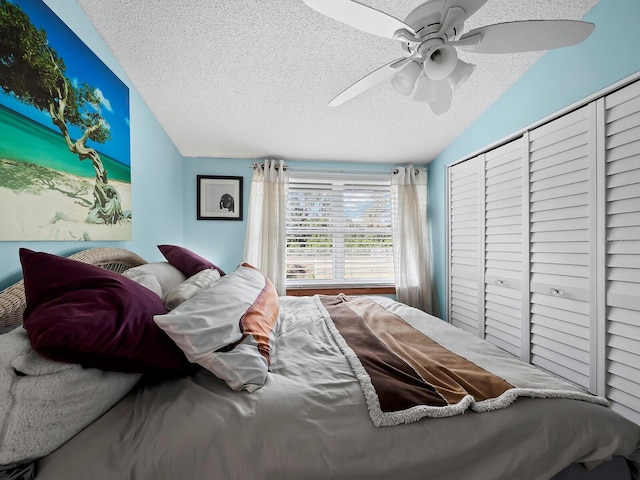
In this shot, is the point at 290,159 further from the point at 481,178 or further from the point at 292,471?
the point at 292,471

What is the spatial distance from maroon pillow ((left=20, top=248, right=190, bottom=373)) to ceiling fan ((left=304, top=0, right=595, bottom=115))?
1.16 m

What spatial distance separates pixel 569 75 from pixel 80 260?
289 centimetres

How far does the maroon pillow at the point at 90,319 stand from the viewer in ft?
2.43

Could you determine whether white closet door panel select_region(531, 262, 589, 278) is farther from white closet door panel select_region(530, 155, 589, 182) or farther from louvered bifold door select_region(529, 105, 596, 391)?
white closet door panel select_region(530, 155, 589, 182)

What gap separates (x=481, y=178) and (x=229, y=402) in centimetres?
268

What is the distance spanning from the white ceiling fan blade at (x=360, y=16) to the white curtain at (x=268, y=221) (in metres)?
2.18

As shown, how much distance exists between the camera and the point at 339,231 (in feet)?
11.5

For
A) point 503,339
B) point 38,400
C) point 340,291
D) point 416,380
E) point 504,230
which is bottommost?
point 503,339

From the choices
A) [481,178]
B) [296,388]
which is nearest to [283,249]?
[481,178]

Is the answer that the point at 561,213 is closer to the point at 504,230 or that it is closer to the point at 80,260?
the point at 504,230

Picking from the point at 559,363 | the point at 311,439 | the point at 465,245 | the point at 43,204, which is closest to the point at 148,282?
the point at 43,204

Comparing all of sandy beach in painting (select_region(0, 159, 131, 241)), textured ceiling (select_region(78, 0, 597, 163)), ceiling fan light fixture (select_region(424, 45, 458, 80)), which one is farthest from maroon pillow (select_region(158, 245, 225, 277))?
ceiling fan light fixture (select_region(424, 45, 458, 80))

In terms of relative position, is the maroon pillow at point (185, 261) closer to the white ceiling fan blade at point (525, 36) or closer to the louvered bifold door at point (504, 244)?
the white ceiling fan blade at point (525, 36)

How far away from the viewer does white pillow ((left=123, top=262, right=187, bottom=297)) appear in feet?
4.63
